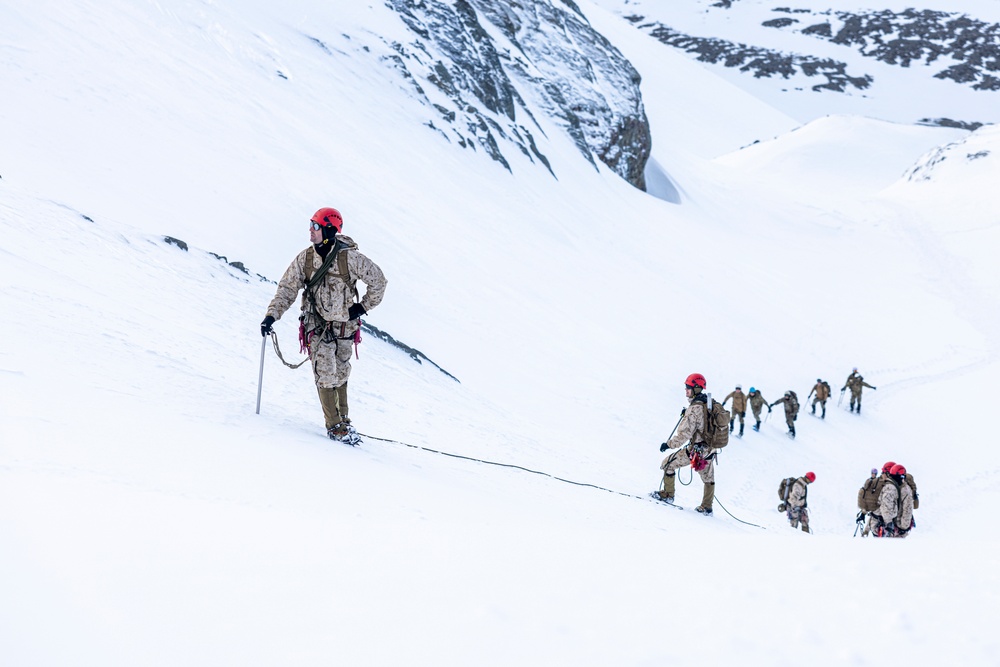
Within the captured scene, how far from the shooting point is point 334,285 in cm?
575

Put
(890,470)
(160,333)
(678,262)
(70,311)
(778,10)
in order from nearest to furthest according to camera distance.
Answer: (70,311) < (160,333) < (890,470) < (678,262) < (778,10)

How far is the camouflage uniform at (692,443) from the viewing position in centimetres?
823

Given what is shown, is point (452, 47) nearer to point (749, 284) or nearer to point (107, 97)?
point (749, 284)

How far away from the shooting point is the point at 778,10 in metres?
150

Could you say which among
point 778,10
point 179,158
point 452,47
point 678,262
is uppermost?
point 778,10

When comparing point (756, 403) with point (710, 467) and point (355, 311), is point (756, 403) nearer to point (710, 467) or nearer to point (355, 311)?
point (710, 467)

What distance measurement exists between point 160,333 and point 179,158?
A: 7.52 metres

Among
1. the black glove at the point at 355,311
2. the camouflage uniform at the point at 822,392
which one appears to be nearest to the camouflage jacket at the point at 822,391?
the camouflage uniform at the point at 822,392

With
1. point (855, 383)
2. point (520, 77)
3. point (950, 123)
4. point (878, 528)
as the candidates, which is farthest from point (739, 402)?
point (950, 123)

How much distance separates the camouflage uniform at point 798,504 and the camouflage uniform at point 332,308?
8.80 metres

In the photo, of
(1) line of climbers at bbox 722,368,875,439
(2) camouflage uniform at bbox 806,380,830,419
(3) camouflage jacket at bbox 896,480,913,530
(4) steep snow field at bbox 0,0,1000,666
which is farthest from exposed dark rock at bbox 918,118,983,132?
(3) camouflage jacket at bbox 896,480,913,530

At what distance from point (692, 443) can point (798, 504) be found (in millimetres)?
4667

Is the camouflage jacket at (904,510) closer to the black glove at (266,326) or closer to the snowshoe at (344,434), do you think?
the snowshoe at (344,434)

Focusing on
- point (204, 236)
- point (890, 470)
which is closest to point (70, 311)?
point (204, 236)
